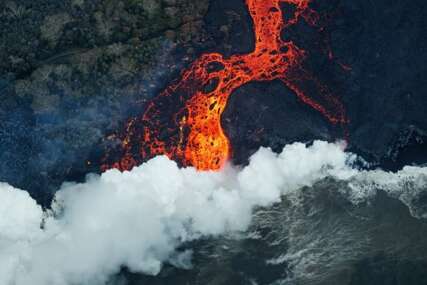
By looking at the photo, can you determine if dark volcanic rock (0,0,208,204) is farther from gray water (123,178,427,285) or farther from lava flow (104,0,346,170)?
gray water (123,178,427,285)

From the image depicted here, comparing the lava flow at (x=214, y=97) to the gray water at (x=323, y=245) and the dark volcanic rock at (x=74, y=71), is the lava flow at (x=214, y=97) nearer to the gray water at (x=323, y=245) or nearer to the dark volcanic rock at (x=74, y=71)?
the dark volcanic rock at (x=74, y=71)

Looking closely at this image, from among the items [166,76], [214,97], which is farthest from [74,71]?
[214,97]

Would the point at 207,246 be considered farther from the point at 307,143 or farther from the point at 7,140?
the point at 7,140

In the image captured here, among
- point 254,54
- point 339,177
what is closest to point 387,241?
point 339,177

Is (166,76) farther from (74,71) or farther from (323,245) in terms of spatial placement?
(323,245)

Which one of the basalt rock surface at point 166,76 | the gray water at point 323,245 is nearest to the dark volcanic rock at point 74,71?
the basalt rock surface at point 166,76

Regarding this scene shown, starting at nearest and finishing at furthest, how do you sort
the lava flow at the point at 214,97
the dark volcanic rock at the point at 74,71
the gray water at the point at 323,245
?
the gray water at the point at 323,245 → the dark volcanic rock at the point at 74,71 → the lava flow at the point at 214,97

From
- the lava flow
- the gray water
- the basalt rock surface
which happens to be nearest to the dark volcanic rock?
the basalt rock surface

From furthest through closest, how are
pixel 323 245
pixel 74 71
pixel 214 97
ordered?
pixel 214 97 < pixel 74 71 < pixel 323 245
